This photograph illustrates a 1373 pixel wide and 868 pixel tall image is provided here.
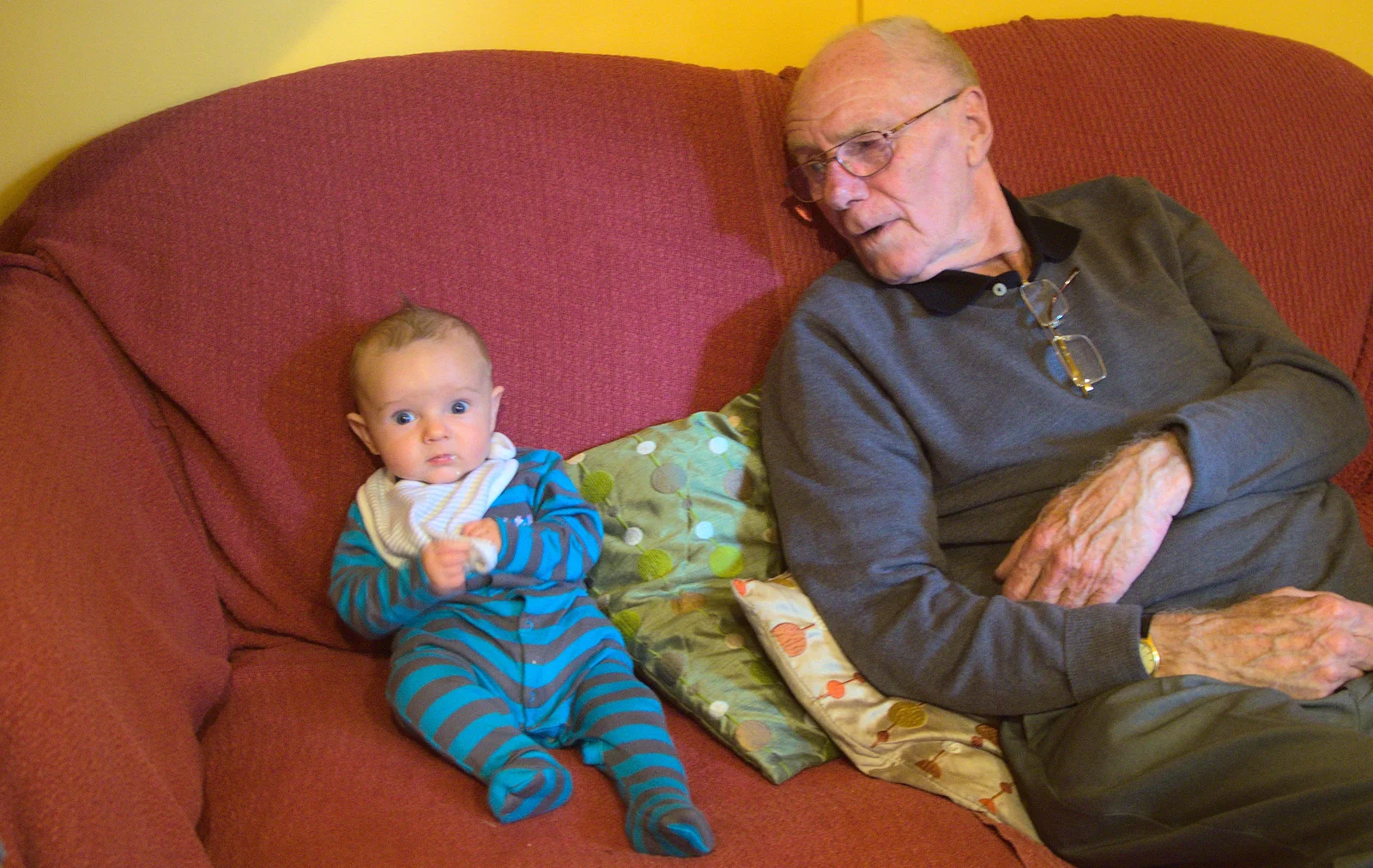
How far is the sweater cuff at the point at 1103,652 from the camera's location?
4.07 ft

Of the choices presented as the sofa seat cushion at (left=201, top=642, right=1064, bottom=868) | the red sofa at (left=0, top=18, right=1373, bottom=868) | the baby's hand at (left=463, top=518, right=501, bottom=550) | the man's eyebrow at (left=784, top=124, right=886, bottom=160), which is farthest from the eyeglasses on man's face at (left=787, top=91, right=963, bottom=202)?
the sofa seat cushion at (left=201, top=642, right=1064, bottom=868)

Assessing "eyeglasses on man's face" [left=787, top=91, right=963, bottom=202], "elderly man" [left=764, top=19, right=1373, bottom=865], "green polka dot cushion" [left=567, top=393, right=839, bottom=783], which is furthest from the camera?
"eyeglasses on man's face" [left=787, top=91, right=963, bottom=202]

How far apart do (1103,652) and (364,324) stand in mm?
1074

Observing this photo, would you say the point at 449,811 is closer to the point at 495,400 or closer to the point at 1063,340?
the point at 495,400

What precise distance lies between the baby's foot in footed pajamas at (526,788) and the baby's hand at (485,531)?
0.88 ft

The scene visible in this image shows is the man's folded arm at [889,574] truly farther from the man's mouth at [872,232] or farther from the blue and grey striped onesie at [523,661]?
the blue and grey striped onesie at [523,661]

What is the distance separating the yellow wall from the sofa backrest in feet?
0.40

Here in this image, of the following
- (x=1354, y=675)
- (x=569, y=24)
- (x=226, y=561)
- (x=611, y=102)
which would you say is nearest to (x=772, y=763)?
(x=1354, y=675)

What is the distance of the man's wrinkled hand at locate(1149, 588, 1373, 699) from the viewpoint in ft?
4.10

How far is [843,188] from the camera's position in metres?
1.59

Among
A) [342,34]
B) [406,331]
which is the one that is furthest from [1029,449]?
[342,34]

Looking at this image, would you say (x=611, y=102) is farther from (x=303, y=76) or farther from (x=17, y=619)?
(x=17, y=619)

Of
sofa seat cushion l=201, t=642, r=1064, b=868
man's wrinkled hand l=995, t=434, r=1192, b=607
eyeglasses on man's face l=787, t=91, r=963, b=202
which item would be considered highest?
eyeglasses on man's face l=787, t=91, r=963, b=202

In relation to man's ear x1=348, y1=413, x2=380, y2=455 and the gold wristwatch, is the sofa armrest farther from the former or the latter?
the gold wristwatch
